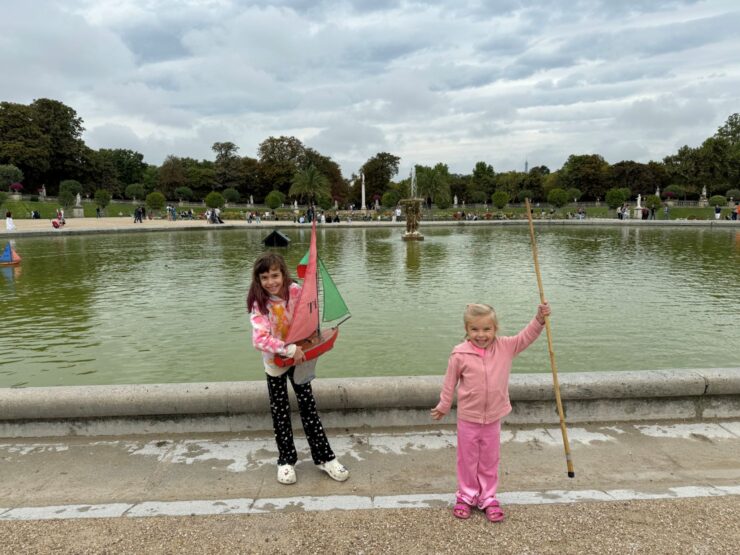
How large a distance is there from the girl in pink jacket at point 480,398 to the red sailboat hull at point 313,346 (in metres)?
0.90

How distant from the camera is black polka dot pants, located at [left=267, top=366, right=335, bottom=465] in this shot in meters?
3.79

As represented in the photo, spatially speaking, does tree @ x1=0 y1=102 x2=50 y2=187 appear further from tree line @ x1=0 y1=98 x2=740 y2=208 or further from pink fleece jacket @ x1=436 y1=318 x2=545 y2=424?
pink fleece jacket @ x1=436 y1=318 x2=545 y2=424

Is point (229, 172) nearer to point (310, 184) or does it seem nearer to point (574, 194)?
point (310, 184)

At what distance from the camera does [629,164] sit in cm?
8675

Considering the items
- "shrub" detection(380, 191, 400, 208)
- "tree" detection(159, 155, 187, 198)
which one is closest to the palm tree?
"shrub" detection(380, 191, 400, 208)

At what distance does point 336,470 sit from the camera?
3.72 m

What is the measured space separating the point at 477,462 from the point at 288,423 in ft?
4.45

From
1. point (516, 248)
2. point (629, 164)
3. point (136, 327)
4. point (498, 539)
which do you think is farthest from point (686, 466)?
point (629, 164)

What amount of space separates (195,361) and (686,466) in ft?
20.6

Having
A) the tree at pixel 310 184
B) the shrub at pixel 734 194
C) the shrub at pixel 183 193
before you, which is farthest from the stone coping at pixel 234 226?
the shrub at pixel 183 193

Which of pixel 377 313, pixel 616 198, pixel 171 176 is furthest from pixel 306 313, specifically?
pixel 171 176

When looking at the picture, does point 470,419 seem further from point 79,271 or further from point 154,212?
point 154,212

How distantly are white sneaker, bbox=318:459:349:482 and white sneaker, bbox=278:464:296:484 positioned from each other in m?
0.23

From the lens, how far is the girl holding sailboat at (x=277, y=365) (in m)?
3.69
